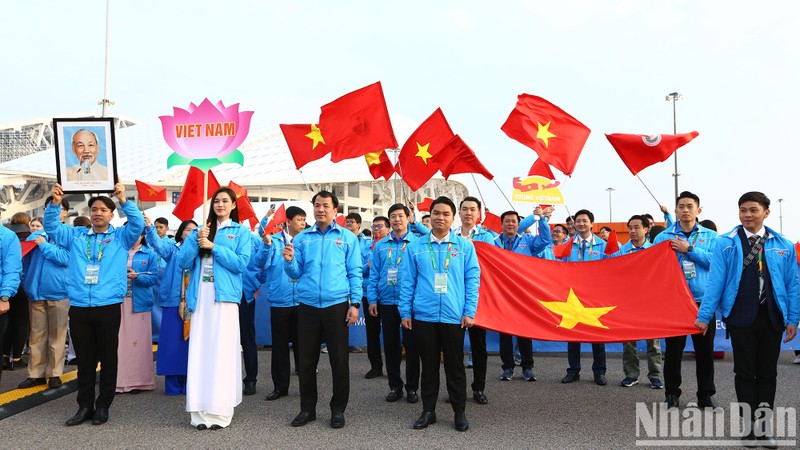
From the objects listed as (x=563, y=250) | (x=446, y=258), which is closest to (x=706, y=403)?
(x=446, y=258)

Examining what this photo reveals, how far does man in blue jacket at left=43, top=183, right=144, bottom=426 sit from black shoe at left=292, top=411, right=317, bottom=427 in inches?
62.6

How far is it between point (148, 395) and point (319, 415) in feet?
6.83

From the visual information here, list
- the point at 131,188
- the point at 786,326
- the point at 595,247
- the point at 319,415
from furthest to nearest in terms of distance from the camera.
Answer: the point at 131,188, the point at 595,247, the point at 319,415, the point at 786,326

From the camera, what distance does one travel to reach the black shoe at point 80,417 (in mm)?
4957

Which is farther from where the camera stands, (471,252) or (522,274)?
(522,274)

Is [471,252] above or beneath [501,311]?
above

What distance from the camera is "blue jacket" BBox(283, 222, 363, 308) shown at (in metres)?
5.07

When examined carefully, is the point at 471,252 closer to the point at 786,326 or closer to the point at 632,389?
the point at 786,326

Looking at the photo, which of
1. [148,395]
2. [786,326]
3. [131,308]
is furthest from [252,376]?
[786,326]

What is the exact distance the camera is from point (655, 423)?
16.5ft

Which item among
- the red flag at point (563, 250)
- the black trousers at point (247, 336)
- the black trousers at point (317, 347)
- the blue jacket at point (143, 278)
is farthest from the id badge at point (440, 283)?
the red flag at point (563, 250)

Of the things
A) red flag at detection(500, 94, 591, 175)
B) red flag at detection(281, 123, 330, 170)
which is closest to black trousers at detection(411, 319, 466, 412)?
red flag at detection(500, 94, 591, 175)

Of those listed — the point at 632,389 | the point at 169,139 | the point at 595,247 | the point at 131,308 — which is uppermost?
the point at 169,139

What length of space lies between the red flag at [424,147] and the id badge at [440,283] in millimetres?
3370
